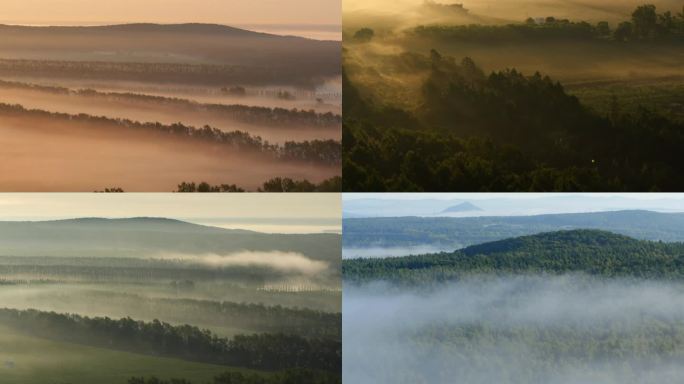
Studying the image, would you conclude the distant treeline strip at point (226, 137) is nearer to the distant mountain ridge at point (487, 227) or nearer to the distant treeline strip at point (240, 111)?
the distant treeline strip at point (240, 111)

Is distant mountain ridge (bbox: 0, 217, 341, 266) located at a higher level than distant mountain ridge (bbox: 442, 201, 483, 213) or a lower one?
lower

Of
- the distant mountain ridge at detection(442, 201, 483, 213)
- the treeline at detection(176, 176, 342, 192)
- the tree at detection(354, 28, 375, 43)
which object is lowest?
the distant mountain ridge at detection(442, 201, 483, 213)

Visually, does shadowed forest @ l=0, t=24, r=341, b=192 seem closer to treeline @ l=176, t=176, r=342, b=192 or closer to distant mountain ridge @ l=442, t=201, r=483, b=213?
treeline @ l=176, t=176, r=342, b=192

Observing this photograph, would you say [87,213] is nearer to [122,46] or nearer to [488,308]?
[122,46]

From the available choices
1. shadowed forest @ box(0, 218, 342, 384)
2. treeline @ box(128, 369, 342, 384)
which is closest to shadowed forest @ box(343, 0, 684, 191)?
shadowed forest @ box(0, 218, 342, 384)

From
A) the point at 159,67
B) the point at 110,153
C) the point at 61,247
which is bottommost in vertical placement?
the point at 61,247

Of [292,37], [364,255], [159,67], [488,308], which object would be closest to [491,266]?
[488,308]

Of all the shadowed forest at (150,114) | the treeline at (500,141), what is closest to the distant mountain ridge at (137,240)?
the shadowed forest at (150,114)

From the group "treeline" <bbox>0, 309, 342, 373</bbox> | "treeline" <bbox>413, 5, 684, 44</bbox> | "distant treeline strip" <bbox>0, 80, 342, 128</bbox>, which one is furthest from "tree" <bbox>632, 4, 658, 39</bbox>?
"treeline" <bbox>0, 309, 342, 373</bbox>
